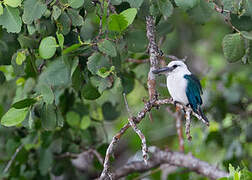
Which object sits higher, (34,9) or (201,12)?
(34,9)

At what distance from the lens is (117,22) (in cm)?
212

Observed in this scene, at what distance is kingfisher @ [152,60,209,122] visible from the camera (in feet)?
8.41

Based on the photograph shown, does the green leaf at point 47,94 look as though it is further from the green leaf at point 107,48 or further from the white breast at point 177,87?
the white breast at point 177,87

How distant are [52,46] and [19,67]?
334mm

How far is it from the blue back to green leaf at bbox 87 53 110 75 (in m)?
0.57

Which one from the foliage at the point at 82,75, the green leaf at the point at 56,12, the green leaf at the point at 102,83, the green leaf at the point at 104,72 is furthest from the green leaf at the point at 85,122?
the green leaf at the point at 56,12

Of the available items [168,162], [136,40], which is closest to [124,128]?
[136,40]

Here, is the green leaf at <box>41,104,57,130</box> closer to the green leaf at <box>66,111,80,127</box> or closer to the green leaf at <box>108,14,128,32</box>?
the green leaf at <box>108,14,128,32</box>

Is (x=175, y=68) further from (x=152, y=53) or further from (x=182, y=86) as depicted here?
(x=152, y=53)

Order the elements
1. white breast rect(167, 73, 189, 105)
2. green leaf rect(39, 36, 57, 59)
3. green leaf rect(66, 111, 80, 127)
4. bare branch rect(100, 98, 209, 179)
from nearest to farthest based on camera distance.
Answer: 1. bare branch rect(100, 98, 209, 179)
2. green leaf rect(39, 36, 57, 59)
3. white breast rect(167, 73, 189, 105)
4. green leaf rect(66, 111, 80, 127)

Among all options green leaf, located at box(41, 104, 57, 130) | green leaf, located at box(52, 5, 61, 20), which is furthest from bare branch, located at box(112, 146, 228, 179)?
green leaf, located at box(52, 5, 61, 20)

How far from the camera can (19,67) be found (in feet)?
8.07

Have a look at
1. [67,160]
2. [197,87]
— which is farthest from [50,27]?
[67,160]

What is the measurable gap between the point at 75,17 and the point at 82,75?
0.27m
